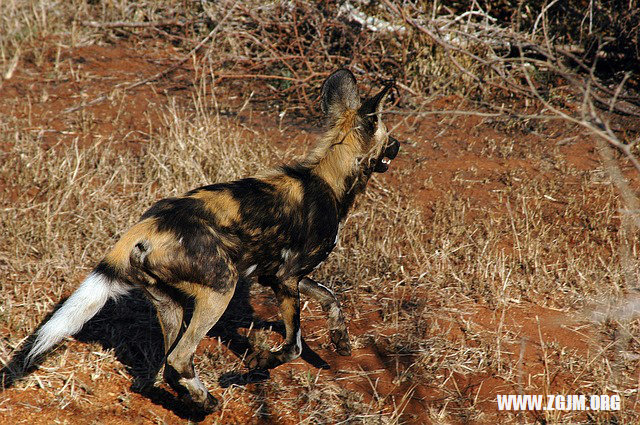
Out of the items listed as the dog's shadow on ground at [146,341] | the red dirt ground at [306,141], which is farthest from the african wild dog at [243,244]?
the red dirt ground at [306,141]

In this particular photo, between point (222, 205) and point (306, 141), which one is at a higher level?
point (222, 205)

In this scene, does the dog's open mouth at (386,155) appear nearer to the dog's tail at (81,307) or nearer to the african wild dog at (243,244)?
A: the african wild dog at (243,244)

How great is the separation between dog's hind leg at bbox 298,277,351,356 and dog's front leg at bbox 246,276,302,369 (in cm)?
27

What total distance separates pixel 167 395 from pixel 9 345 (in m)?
0.98

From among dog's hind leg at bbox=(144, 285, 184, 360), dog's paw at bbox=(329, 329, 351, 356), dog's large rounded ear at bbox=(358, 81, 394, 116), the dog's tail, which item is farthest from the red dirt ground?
dog's large rounded ear at bbox=(358, 81, 394, 116)

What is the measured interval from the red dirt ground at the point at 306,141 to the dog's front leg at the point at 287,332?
0.14 meters

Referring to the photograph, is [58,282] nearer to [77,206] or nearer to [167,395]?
[77,206]

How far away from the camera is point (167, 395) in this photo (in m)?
3.89

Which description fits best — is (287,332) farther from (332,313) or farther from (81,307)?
(81,307)

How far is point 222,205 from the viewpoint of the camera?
379 cm

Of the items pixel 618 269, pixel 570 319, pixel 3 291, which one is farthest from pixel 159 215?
pixel 618 269

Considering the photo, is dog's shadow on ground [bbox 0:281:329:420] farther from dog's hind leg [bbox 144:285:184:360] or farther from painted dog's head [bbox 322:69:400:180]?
painted dog's head [bbox 322:69:400:180]

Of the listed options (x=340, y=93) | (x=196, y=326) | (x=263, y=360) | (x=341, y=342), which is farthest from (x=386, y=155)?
(x=196, y=326)

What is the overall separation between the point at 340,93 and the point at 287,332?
154 centimetres
